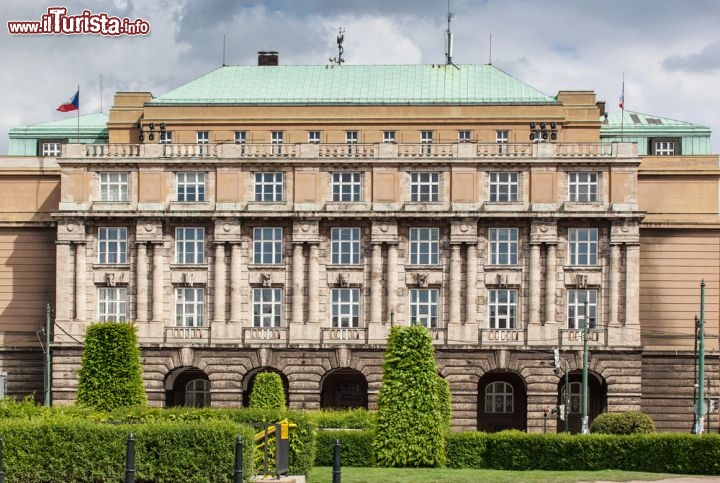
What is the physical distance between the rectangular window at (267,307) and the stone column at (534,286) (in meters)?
14.8

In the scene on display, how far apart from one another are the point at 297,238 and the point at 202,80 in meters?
15.7

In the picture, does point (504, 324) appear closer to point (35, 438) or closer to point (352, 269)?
point (352, 269)

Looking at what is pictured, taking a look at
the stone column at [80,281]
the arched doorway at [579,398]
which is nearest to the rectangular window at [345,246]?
the arched doorway at [579,398]

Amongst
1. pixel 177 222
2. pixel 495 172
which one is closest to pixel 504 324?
pixel 495 172

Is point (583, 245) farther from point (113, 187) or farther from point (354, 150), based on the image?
point (113, 187)

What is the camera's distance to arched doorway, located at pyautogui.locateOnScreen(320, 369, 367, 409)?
92062mm

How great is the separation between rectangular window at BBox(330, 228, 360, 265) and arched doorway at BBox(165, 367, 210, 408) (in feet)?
36.7

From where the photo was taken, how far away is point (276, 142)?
93562 mm

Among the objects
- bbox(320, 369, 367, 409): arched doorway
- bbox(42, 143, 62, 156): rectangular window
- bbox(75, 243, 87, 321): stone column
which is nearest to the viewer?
bbox(75, 243, 87, 321): stone column

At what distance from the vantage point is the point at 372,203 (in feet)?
294

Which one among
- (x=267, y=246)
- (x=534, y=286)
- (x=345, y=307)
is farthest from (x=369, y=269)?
(x=534, y=286)

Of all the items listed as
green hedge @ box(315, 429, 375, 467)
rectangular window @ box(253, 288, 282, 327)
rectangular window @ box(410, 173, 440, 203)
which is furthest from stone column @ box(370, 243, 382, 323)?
green hedge @ box(315, 429, 375, 467)

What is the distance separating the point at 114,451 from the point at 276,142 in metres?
51.2

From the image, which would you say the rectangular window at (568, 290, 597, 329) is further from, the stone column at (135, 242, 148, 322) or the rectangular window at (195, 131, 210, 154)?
the stone column at (135, 242, 148, 322)
